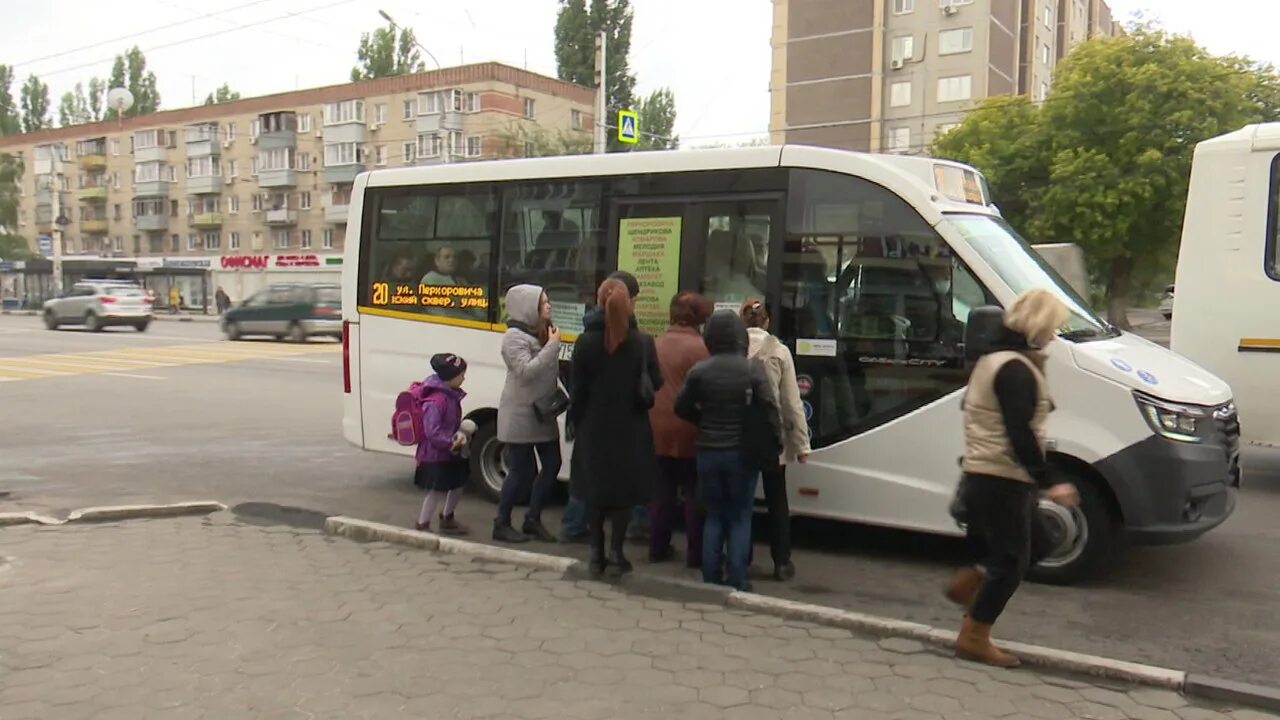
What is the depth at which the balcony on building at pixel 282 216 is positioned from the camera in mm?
65750

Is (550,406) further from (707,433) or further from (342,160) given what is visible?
(342,160)

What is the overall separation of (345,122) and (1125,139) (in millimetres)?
47255

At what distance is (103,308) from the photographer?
106 ft

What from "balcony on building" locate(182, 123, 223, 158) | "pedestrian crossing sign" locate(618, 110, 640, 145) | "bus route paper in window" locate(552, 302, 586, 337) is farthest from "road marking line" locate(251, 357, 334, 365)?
"balcony on building" locate(182, 123, 223, 158)

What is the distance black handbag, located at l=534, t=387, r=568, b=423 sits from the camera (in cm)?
623

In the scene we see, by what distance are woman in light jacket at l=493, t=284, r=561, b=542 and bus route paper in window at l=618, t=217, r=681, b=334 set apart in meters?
0.71

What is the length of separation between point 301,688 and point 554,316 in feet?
11.8

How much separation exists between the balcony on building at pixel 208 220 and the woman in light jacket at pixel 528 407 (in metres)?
70.4

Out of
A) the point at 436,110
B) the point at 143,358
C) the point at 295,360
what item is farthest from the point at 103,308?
the point at 436,110

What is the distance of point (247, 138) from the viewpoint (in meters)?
68.6

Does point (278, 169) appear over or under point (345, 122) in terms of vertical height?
under

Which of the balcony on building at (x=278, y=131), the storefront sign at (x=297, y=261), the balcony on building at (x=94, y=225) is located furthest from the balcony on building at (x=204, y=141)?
the storefront sign at (x=297, y=261)

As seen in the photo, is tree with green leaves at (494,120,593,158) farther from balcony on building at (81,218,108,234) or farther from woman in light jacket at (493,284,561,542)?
balcony on building at (81,218,108,234)

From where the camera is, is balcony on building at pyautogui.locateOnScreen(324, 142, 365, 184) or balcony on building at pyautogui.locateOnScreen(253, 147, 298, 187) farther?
balcony on building at pyautogui.locateOnScreen(253, 147, 298, 187)
